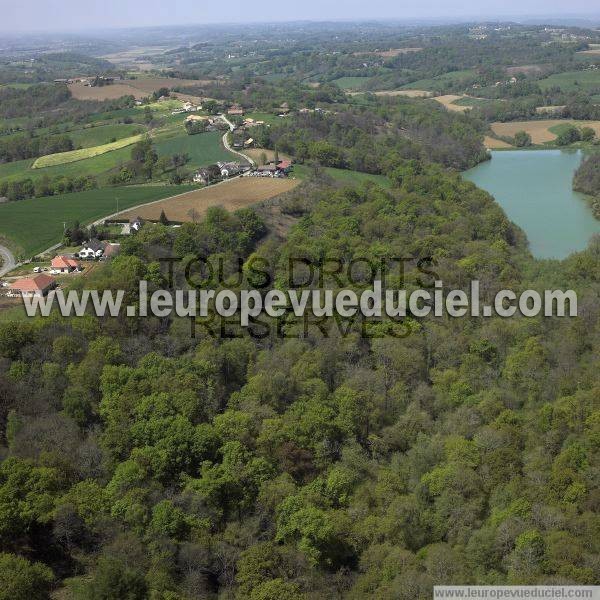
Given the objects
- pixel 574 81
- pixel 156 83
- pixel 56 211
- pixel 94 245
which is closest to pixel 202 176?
pixel 56 211

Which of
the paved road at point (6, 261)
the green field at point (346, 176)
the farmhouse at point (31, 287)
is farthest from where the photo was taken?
the green field at point (346, 176)

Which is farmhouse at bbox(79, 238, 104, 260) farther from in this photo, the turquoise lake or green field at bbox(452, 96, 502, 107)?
green field at bbox(452, 96, 502, 107)

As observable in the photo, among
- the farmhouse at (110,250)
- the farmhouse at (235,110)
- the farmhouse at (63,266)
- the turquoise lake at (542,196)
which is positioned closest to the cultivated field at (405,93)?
the farmhouse at (235,110)

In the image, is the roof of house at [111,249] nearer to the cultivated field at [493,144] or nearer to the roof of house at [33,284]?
the roof of house at [33,284]

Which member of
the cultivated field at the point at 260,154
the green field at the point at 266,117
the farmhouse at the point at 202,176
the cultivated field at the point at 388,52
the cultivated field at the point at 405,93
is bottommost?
the farmhouse at the point at 202,176

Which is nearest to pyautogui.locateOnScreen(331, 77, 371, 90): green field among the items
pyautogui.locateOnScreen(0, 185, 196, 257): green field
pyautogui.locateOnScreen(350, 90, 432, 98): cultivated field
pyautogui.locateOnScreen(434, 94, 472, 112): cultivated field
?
pyautogui.locateOnScreen(350, 90, 432, 98): cultivated field
